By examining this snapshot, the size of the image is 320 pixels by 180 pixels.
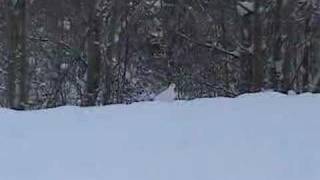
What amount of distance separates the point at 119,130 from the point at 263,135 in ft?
3.29

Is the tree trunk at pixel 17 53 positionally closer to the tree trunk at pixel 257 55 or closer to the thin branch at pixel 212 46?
the thin branch at pixel 212 46

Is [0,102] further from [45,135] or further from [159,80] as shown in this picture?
[45,135]

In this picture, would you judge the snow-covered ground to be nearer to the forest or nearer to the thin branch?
the forest

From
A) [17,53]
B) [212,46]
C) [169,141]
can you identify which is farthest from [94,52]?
[169,141]

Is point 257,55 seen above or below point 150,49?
below

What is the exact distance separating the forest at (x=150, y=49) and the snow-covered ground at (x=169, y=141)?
6.71 m

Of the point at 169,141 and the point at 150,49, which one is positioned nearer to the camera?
the point at 169,141

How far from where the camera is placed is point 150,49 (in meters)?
15.3

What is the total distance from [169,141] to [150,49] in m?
10.3

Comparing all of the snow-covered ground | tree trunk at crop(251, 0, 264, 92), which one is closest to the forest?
tree trunk at crop(251, 0, 264, 92)

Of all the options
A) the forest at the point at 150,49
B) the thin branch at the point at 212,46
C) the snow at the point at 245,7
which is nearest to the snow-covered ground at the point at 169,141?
the snow at the point at 245,7

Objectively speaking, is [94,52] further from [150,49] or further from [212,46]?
[212,46]

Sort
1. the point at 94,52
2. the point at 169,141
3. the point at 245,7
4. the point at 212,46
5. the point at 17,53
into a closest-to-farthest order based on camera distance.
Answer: the point at 169,141 < the point at 245,7 < the point at 17,53 < the point at 94,52 < the point at 212,46

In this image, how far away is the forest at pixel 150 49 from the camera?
514 inches
